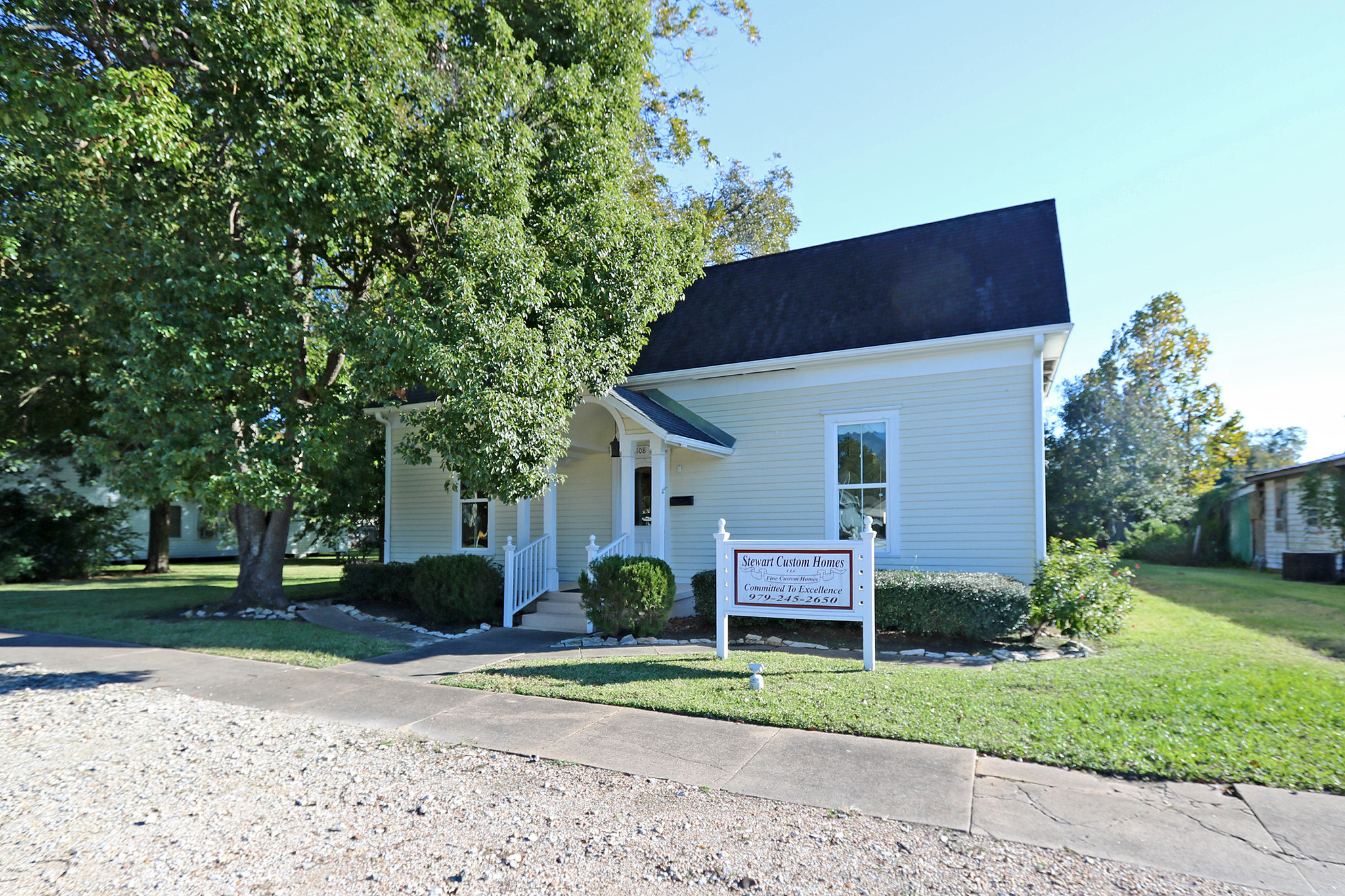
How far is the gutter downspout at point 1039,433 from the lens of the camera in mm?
10500

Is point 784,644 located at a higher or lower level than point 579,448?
lower

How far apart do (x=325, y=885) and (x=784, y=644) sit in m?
6.96

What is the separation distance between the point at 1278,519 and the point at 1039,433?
15.4 meters

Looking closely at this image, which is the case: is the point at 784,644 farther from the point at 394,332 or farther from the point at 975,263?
the point at 975,263

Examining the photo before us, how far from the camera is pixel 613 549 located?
11.5 meters

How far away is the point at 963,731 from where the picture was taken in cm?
559

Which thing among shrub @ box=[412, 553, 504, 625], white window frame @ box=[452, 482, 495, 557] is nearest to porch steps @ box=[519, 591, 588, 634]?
shrub @ box=[412, 553, 504, 625]

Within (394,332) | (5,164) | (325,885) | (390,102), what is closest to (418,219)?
(390,102)

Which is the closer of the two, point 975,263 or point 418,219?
point 418,219

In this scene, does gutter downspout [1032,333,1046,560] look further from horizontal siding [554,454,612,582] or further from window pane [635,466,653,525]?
horizontal siding [554,454,612,582]

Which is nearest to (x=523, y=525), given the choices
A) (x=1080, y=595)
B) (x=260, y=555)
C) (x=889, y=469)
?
(x=260, y=555)

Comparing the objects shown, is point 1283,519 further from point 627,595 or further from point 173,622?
point 173,622

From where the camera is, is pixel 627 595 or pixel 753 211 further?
pixel 753 211

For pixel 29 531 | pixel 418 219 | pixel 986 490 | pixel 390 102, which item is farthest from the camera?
pixel 29 531
